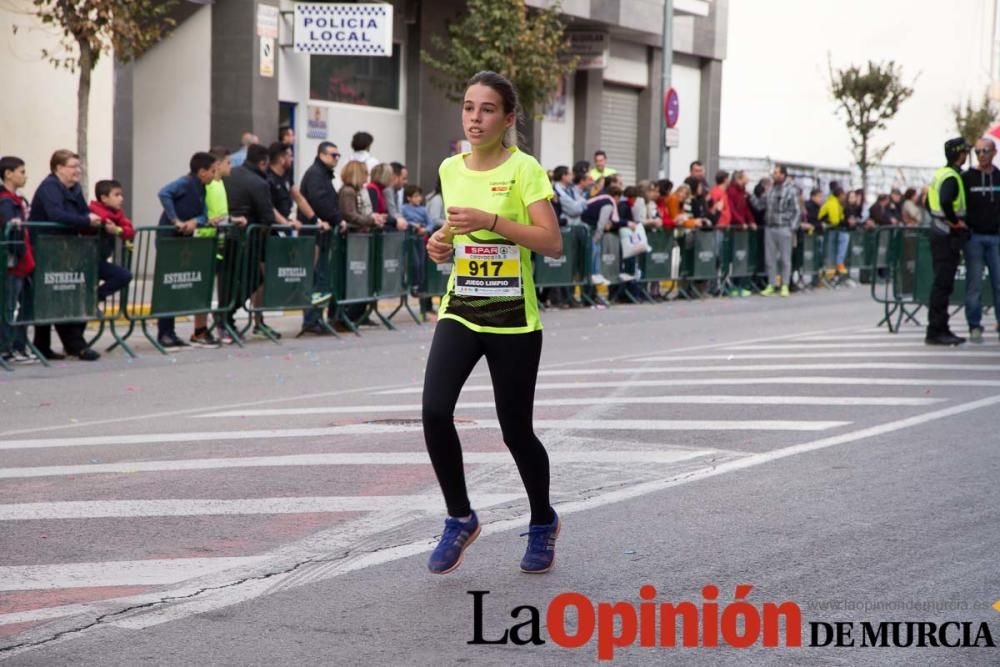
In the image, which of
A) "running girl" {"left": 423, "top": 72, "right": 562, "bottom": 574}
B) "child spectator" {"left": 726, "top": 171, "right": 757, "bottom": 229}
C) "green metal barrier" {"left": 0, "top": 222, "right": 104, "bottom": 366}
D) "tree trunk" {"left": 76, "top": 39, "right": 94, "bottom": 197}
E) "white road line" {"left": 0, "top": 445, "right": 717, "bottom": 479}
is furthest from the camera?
"child spectator" {"left": 726, "top": 171, "right": 757, "bottom": 229}

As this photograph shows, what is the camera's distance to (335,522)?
701 cm

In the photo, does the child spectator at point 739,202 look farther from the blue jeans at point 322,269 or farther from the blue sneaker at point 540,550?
the blue sneaker at point 540,550

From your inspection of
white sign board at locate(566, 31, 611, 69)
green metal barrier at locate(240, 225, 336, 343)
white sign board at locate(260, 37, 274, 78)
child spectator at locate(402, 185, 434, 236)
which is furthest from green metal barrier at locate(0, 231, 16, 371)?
white sign board at locate(566, 31, 611, 69)

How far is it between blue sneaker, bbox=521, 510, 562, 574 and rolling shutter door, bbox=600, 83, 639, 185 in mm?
31230

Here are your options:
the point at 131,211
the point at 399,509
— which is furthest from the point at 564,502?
the point at 131,211

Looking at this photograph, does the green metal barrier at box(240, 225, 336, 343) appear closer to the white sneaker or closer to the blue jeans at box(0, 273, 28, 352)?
the white sneaker

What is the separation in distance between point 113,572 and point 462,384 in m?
1.54

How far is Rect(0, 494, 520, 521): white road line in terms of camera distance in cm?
713

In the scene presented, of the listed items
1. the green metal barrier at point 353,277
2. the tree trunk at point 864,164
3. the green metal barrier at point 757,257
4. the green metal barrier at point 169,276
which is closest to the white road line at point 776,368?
the green metal barrier at point 169,276

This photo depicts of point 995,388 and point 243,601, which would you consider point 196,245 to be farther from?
point 243,601

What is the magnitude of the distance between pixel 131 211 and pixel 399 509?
17242 mm

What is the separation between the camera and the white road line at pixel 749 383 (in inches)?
489

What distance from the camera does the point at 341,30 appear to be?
24.0 meters

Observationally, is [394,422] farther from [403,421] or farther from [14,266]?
[14,266]
